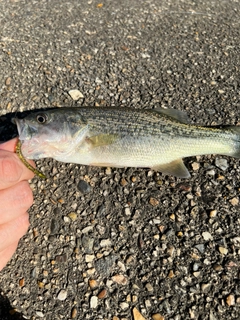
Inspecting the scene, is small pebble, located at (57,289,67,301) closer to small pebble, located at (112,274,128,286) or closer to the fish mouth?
small pebble, located at (112,274,128,286)

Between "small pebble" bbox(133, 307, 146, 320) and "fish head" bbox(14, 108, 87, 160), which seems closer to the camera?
"small pebble" bbox(133, 307, 146, 320)

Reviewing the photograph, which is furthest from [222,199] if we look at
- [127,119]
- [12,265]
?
[12,265]

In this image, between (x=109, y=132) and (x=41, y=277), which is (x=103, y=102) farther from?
(x=41, y=277)

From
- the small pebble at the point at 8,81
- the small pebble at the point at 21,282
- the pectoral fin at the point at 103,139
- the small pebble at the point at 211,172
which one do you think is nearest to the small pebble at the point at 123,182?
the pectoral fin at the point at 103,139

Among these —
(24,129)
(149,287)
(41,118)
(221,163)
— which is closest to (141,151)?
(221,163)

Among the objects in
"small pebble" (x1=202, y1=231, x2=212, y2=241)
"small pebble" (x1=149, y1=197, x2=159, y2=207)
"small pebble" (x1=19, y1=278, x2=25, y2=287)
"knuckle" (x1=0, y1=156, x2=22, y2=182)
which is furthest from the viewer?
"small pebble" (x1=149, y1=197, x2=159, y2=207)

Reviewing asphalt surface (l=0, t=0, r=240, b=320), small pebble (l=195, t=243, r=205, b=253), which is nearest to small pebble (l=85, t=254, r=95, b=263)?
asphalt surface (l=0, t=0, r=240, b=320)

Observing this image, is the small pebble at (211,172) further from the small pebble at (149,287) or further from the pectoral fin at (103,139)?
the small pebble at (149,287)
